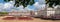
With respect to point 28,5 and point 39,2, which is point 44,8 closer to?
point 39,2

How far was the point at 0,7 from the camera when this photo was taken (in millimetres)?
3357

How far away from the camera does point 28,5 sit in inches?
135

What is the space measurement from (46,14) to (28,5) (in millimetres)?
538

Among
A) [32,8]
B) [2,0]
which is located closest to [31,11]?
[32,8]

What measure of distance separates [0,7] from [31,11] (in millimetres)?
813

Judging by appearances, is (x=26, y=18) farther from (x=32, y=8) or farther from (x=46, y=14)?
(x=46, y=14)

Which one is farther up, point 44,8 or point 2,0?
point 2,0

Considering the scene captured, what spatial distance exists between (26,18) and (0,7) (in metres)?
0.74

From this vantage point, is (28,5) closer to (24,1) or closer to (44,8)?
(24,1)

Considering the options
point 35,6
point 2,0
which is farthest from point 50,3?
point 2,0

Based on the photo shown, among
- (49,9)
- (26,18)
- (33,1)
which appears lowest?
(26,18)

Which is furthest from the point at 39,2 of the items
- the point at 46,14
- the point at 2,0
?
the point at 2,0

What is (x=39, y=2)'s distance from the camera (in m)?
3.37

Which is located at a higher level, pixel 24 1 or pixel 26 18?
pixel 24 1
